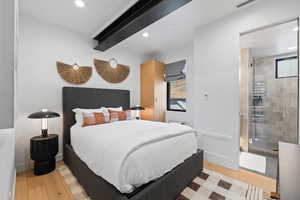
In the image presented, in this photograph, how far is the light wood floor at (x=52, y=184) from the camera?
160 cm

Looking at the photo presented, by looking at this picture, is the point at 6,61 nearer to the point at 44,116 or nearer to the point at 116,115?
the point at 44,116

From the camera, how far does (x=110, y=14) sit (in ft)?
7.23

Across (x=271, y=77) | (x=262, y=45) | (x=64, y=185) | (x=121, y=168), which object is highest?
(x=262, y=45)

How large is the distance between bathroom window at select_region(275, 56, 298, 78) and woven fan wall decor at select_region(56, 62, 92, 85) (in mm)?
4364

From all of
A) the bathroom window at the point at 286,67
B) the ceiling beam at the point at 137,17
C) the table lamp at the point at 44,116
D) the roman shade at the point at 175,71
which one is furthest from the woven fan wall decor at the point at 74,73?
the bathroom window at the point at 286,67

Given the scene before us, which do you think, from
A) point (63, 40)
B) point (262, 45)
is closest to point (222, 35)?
point (262, 45)

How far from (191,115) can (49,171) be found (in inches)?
121

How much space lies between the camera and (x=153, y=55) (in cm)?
430

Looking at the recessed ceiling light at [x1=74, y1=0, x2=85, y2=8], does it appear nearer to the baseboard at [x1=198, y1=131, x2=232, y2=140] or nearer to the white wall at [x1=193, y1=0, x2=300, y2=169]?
the white wall at [x1=193, y1=0, x2=300, y2=169]

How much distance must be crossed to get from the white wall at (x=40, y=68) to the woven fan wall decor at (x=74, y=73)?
83mm

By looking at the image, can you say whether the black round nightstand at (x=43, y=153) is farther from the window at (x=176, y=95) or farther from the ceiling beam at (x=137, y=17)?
the window at (x=176, y=95)

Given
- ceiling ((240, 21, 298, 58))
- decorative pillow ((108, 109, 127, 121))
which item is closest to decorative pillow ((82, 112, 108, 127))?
decorative pillow ((108, 109, 127, 121))

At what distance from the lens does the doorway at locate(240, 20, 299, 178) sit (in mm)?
2651

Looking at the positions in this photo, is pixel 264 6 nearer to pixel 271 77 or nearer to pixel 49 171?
pixel 271 77
